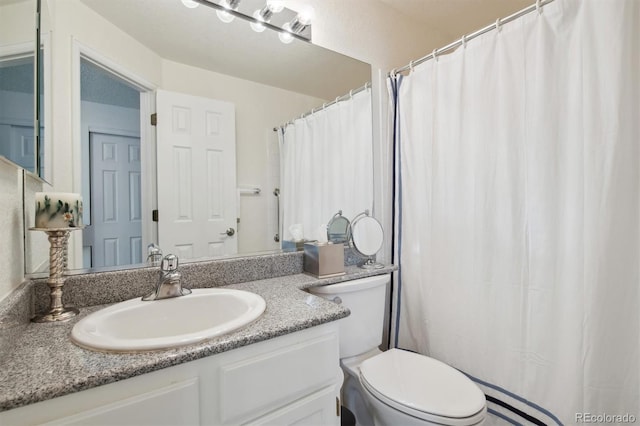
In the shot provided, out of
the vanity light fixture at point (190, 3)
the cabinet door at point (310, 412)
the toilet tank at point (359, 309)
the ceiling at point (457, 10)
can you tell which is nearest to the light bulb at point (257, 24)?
the vanity light fixture at point (190, 3)

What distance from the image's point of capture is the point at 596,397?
1.03 meters

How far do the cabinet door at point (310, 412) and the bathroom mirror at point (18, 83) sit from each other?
0.90 meters

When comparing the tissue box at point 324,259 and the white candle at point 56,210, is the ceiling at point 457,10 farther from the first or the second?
the white candle at point 56,210

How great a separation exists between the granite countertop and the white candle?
27 cm

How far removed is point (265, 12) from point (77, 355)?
1449 mm

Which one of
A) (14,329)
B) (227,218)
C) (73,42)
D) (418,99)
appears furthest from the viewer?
(418,99)

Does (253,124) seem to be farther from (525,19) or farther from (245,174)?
(525,19)

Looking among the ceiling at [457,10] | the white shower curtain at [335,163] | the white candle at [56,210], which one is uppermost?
the ceiling at [457,10]

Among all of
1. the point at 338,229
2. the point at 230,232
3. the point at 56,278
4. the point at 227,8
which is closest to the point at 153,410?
the point at 56,278

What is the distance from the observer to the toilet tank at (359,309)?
1312 millimetres

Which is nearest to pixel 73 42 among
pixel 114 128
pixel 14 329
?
pixel 114 128

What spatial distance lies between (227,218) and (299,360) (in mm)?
708

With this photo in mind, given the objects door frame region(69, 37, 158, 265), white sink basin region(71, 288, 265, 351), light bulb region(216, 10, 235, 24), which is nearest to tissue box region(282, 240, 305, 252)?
white sink basin region(71, 288, 265, 351)

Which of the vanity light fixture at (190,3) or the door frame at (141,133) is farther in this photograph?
the vanity light fixture at (190,3)
